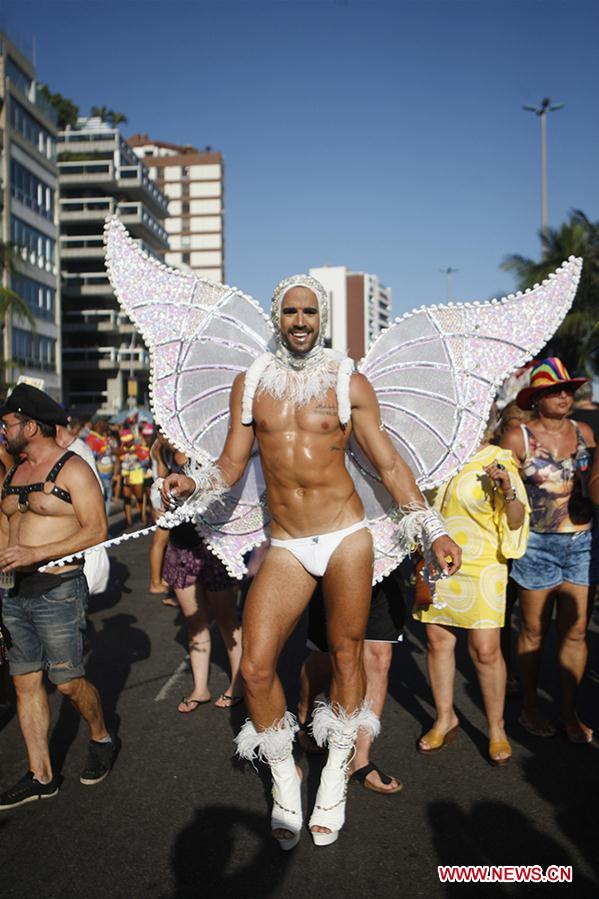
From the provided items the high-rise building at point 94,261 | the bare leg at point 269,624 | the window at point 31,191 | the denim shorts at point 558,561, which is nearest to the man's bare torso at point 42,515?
the bare leg at point 269,624

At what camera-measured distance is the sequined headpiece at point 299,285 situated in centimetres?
361

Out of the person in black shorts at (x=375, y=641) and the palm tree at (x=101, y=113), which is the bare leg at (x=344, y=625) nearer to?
the person in black shorts at (x=375, y=641)

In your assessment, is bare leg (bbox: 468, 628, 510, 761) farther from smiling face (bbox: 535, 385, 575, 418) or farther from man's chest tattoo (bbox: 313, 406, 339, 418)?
man's chest tattoo (bbox: 313, 406, 339, 418)

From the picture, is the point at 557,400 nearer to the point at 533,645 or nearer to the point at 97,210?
the point at 533,645

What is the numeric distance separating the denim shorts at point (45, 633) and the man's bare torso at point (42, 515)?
17 centimetres

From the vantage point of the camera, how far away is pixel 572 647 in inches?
184

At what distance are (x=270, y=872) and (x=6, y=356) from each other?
3612cm

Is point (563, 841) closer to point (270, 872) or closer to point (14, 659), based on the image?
point (270, 872)

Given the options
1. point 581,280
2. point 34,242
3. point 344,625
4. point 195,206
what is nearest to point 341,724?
point 344,625

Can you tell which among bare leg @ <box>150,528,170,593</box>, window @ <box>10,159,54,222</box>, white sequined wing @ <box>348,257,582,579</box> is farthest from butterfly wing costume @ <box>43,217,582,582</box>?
window @ <box>10,159,54,222</box>

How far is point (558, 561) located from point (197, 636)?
2343mm

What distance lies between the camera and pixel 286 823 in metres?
3.44

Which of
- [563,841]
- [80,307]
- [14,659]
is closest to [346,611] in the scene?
[563,841]

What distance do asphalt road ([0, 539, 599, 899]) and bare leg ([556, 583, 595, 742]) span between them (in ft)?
0.44
